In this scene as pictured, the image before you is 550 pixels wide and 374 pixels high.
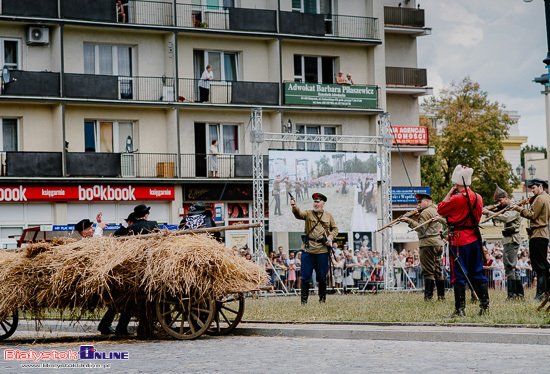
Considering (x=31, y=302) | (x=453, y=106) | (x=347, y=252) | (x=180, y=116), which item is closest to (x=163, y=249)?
(x=31, y=302)

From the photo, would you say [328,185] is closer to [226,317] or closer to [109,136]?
[109,136]

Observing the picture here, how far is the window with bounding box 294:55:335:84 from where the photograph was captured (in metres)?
42.8

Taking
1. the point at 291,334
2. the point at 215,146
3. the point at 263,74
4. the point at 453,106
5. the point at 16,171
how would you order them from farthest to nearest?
1. the point at 453,106
2. the point at 263,74
3. the point at 215,146
4. the point at 16,171
5. the point at 291,334

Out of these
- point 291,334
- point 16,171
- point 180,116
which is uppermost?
point 180,116

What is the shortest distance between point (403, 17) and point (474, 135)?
35.8 ft

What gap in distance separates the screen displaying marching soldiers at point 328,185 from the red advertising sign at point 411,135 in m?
18.6

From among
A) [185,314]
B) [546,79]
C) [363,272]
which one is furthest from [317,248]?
[363,272]

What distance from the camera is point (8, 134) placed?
36.7m

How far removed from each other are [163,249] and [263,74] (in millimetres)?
29901

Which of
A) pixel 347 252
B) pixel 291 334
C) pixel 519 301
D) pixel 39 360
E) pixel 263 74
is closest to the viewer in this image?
pixel 39 360

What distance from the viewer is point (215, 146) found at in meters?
39.0

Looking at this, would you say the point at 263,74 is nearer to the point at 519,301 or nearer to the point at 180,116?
the point at 180,116

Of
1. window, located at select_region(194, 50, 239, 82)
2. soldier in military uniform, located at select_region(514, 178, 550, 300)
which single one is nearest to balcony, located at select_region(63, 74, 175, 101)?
window, located at select_region(194, 50, 239, 82)

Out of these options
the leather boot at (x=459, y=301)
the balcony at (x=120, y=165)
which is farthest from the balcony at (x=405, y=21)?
the leather boot at (x=459, y=301)
